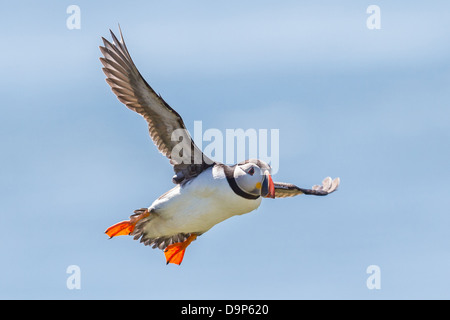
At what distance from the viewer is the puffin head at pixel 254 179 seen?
16.9 m

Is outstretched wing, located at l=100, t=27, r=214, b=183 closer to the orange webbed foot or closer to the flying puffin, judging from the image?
the flying puffin

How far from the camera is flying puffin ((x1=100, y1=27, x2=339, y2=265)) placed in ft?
55.9

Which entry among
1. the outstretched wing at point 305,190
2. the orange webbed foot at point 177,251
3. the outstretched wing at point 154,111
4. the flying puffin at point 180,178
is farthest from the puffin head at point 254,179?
the outstretched wing at point 305,190

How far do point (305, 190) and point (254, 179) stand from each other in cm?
346

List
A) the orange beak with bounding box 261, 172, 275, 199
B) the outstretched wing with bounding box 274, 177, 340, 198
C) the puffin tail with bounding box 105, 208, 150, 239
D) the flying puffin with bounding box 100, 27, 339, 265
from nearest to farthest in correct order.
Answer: the orange beak with bounding box 261, 172, 275, 199
the flying puffin with bounding box 100, 27, 339, 265
the puffin tail with bounding box 105, 208, 150, 239
the outstretched wing with bounding box 274, 177, 340, 198

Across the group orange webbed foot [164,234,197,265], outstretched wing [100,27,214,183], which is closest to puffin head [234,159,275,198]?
outstretched wing [100,27,214,183]

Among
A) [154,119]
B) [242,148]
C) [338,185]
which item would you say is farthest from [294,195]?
[154,119]

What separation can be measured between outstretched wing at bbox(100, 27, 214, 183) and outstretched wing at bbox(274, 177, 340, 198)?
8.11ft

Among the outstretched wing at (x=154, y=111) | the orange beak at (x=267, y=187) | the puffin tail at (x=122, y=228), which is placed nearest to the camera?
the orange beak at (x=267, y=187)

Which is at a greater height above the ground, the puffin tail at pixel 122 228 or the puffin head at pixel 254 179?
the puffin head at pixel 254 179

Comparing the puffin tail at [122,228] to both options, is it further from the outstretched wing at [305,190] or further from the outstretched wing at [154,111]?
the outstretched wing at [305,190]

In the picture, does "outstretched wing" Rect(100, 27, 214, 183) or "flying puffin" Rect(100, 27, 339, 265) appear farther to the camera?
"outstretched wing" Rect(100, 27, 214, 183)

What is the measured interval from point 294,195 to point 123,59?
16.8ft

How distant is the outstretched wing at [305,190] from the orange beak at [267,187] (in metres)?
2.46
